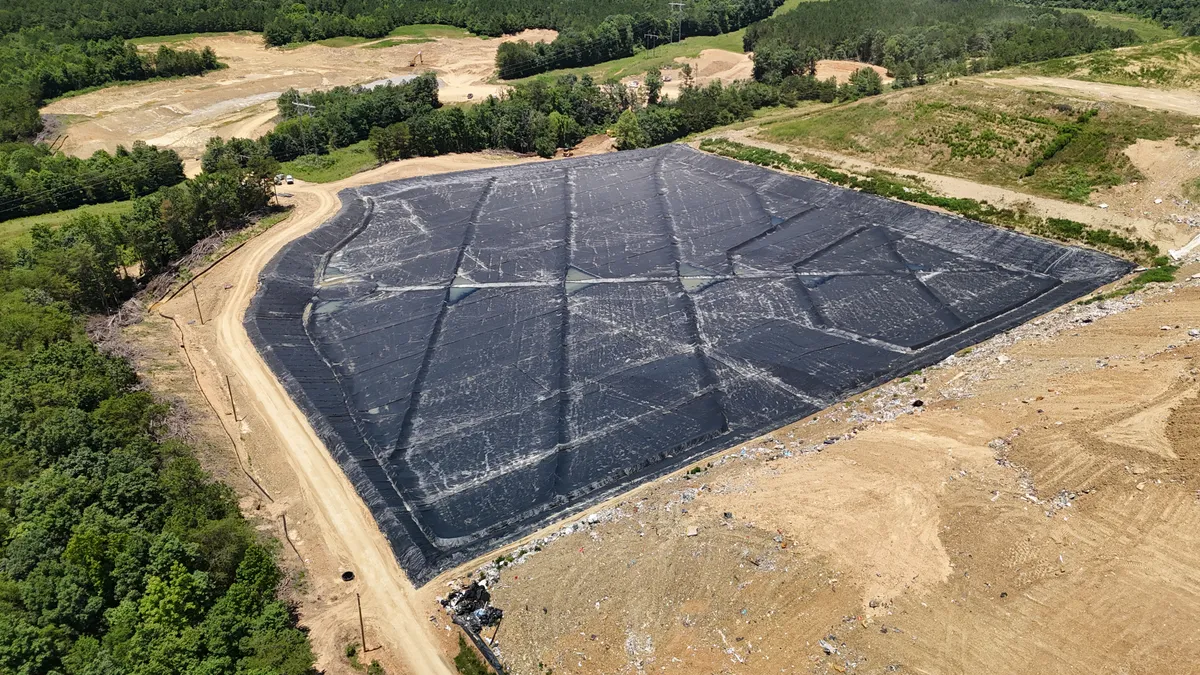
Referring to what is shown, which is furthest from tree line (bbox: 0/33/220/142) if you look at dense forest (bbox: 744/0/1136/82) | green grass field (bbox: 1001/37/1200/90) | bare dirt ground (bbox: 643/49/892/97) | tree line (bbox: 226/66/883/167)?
green grass field (bbox: 1001/37/1200/90)

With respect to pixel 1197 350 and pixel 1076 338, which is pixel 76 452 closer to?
pixel 1076 338

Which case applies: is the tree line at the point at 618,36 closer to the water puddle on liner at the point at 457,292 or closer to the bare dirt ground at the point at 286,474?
the bare dirt ground at the point at 286,474

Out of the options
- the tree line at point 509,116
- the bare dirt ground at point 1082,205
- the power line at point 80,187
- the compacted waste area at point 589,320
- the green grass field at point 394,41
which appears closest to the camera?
the compacted waste area at point 589,320

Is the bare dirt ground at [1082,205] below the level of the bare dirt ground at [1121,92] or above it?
below

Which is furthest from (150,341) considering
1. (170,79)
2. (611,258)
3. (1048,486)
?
(170,79)

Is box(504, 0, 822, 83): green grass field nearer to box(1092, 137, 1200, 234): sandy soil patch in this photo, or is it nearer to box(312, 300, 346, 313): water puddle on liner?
box(1092, 137, 1200, 234): sandy soil patch

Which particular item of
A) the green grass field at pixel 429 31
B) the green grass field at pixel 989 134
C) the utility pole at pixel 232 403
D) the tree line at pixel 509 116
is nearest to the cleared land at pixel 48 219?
the tree line at pixel 509 116

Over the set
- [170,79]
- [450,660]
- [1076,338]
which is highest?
[170,79]
